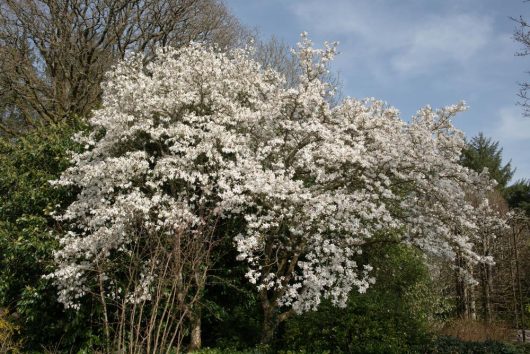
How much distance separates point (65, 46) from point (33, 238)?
30.0ft

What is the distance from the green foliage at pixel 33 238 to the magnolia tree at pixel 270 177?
2.20ft

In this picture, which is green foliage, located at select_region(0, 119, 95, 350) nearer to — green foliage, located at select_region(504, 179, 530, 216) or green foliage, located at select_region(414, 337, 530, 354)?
green foliage, located at select_region(414, 337, 530, 354)

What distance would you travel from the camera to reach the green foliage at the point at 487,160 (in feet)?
107

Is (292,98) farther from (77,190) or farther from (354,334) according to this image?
(77,190)

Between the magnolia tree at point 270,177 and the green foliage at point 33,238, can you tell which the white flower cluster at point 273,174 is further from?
the green foliage at point 33,238

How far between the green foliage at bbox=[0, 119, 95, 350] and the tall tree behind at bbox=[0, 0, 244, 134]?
4.02 meters

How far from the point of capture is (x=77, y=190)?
1079cm

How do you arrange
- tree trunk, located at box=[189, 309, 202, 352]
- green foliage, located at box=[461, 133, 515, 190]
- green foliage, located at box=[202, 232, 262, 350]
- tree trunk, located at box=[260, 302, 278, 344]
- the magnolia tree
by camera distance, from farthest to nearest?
1. green foliage, located at box=[461, 133, 515, 190]
2. green foliage, located at box=[202, 232, 262, 350]
3. tree trunk, located at box=[189, 309, 202, 352]
4. tree trunk, located at box=[260, 302, 278, 344]
5. the magnolia tree

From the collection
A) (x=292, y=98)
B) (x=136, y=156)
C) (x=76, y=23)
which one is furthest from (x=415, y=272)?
(x=76, y=23)

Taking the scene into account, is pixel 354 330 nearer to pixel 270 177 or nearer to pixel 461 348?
pixel 461 348

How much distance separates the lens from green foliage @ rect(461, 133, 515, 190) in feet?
107

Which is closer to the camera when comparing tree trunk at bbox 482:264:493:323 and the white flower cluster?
the white flower cluster

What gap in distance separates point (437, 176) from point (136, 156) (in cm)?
592

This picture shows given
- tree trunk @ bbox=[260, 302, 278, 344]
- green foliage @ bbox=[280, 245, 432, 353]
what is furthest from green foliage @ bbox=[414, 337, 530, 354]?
tree trunk @ bbox=[260, 302, 278, 344]
